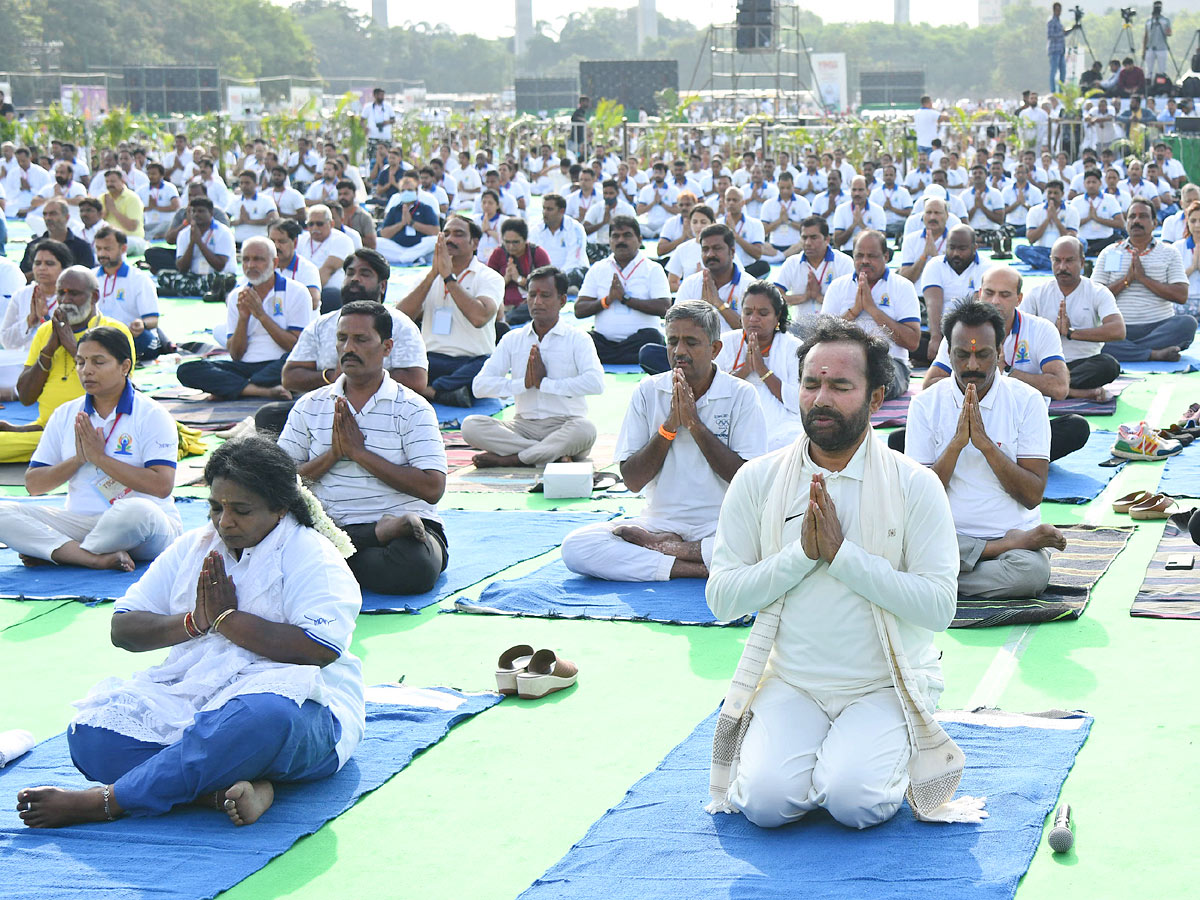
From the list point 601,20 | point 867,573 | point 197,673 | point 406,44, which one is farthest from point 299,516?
point 601,20

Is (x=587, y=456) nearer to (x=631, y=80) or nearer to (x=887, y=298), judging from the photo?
(x=887, y=298)

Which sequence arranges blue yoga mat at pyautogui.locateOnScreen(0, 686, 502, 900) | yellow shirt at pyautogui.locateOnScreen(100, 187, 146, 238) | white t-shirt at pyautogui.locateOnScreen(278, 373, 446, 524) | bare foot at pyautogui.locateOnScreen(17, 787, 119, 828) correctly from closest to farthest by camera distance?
blue yoga mat at pyautogui.locateOnScreen(0, 686, 502, 900) → bare foot at pyautogui.locateOnScreen(17, 787, 119, 828) → white t-shirt at pyautogui.locateOnScreen(278, 373, 446, 524) → yellow shirt at pyautogui.locateOnScreen(100, 187, 146, 238)

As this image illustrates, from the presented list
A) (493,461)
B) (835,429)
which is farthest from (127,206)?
(835,429)

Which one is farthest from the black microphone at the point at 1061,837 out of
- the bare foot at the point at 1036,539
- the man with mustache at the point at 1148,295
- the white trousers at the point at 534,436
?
the man with mustache at the point at 1148,295

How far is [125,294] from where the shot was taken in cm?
1113

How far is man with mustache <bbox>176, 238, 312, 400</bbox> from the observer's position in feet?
33.2

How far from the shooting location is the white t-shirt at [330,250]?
1252cm

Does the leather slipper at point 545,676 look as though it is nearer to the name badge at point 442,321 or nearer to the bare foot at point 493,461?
the bare foot at point 493,461

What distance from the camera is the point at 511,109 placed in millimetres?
64062

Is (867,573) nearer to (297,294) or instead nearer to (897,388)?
(897,388)

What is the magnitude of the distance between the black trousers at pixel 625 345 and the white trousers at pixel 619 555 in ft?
16.5

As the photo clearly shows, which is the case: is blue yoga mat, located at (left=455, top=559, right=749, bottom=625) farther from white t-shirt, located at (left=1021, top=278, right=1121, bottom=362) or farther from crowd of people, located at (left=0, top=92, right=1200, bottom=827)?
white t-shirt, located at (left=1021, top=278, right=1121, bottom=362)

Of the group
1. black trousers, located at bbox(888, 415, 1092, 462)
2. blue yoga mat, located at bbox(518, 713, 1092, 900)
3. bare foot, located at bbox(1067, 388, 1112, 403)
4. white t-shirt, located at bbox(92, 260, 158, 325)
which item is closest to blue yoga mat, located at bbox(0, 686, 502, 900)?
blue yoga mat, located at bbox(518, 713, 1092, 900)

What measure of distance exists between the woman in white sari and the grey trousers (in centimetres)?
160
